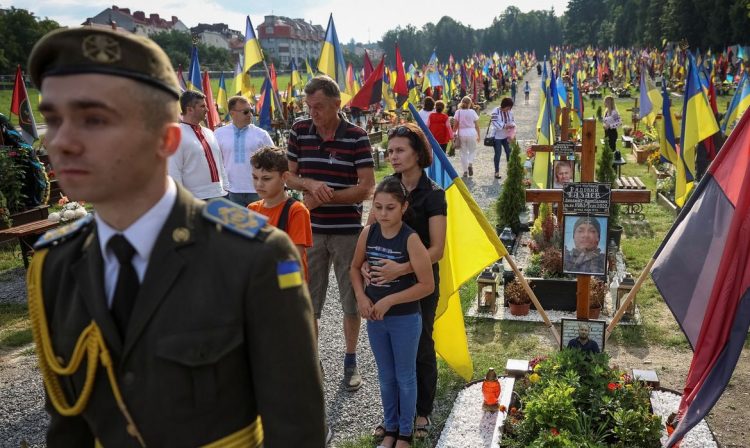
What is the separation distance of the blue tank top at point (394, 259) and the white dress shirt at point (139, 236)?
2.29 metres

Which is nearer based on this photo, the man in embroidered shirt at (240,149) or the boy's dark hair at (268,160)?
the boy's dark hair at (268,160)

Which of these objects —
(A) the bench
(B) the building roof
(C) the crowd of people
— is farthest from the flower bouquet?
(B) the building roof

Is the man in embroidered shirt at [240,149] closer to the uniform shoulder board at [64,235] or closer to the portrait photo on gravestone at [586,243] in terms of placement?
the portrait photo on gravestone at [586,243]

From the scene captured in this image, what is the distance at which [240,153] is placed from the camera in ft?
21.1

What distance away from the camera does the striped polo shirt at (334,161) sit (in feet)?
15.2

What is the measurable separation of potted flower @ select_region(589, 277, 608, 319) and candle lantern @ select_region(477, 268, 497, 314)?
1006mm

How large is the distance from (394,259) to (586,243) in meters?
1.52

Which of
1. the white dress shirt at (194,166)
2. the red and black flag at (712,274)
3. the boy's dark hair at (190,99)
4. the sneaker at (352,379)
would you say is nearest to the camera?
the red and black flag at (712,274)

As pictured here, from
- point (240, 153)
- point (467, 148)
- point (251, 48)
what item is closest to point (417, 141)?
point (240, 153)

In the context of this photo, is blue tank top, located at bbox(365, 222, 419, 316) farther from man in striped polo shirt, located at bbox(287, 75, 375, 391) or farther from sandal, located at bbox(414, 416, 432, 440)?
sandal, located at bbox(414, 416, 432, 440)

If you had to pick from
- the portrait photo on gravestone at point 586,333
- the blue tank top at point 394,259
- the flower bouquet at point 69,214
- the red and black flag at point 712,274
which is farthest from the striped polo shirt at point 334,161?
the flower bouquet at point 69,214

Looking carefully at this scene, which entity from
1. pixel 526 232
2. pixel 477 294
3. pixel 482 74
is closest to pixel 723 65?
pixel 482 74

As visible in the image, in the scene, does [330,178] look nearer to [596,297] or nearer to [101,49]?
[101,49]

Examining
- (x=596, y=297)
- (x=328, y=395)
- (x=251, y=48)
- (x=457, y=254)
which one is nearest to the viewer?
(x=457, y=254)
